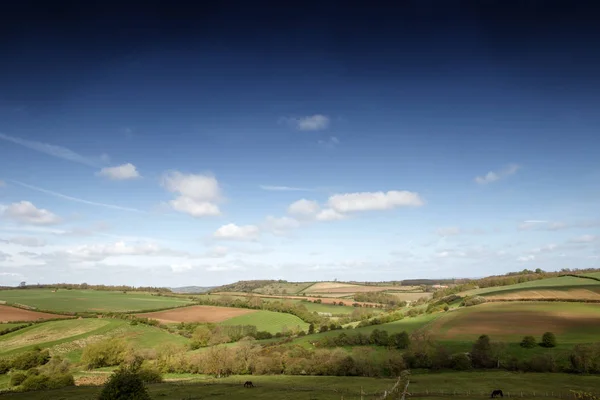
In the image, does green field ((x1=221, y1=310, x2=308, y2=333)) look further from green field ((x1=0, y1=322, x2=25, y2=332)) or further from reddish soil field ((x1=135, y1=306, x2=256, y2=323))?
green field ((x1=0, y1=322, x2=25, y2=332))

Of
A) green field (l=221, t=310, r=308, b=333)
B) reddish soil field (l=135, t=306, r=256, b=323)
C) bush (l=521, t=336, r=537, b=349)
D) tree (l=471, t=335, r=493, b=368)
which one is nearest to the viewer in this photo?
tree (l=471, t=335, r=493, b=368)

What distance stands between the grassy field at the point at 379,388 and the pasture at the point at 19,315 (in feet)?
235

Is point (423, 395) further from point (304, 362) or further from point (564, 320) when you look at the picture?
point (564, 320)

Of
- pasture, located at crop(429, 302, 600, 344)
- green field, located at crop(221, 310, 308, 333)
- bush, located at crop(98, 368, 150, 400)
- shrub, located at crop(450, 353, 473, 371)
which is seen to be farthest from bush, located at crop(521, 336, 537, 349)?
bush, located at crop(98, 368, 150, 400)

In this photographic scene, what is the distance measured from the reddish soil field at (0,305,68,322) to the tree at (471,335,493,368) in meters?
137

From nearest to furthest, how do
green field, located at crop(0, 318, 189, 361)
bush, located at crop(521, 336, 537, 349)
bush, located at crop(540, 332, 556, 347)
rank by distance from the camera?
bush, located at crop(540, 332, 556, 347) → bush, located at crop(521, 336, 537, 349) → green field, located at crop(0, 318, 189, 361)

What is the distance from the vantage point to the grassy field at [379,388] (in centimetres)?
5423

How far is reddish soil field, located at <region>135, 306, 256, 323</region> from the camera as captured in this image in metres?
148

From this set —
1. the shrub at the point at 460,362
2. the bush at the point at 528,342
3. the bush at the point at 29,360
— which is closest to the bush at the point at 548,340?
the bush at the point at 528,342

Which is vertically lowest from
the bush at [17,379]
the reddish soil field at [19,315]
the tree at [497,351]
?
the bush at [17,379]

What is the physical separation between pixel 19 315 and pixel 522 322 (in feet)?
527

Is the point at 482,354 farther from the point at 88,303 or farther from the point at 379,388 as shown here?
the point at 88,303

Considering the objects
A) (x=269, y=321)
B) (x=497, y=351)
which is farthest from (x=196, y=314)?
(x=497, y=351)

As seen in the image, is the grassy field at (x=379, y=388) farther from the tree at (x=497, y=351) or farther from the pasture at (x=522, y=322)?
the pasture at (x=522, y=322)
